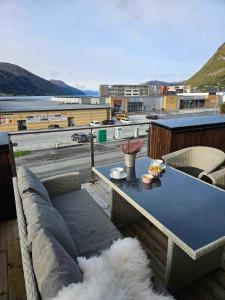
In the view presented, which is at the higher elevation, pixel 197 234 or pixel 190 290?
pixel 197 234

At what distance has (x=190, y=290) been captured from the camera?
1.63m

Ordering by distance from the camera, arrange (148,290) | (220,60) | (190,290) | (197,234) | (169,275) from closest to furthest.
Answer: (148,290), (197,234), (169,275), (190,290), (220,60)

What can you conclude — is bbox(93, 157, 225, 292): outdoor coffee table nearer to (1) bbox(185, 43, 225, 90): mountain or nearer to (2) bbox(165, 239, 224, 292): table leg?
(2) bbox(165, 239, 224, 292): table leg

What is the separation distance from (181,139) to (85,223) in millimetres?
2406

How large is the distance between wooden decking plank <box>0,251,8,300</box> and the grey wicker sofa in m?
0.71

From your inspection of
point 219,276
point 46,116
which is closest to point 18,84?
point 46,116

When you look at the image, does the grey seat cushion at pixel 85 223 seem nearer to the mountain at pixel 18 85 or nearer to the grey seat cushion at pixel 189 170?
the grey seat cushion at pixel 189 170

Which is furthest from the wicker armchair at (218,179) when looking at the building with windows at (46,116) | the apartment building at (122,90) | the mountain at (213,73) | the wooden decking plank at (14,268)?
the mountain at (213,73)

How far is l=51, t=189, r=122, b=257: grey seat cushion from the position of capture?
1619 mm

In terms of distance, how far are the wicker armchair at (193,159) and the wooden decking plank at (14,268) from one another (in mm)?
2160

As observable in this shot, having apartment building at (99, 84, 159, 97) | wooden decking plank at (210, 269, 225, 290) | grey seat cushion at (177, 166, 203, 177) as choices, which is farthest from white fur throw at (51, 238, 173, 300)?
apartment building at (99, 84, 159, 97)

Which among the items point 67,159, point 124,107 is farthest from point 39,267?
point 124,107

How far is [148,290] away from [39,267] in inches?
23.7

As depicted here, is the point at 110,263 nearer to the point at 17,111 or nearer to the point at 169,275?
the point at 169,275
